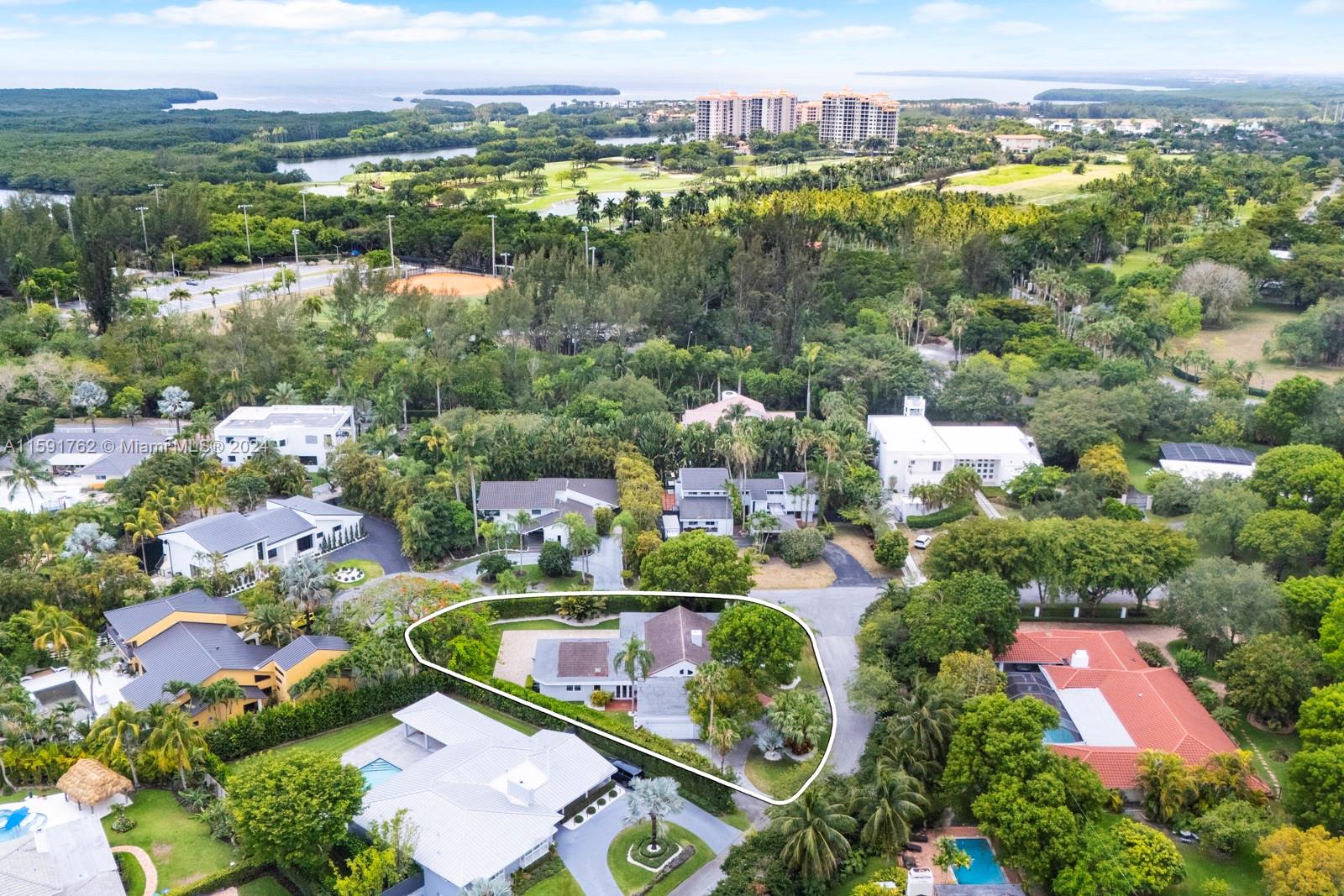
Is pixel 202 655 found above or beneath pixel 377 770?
above

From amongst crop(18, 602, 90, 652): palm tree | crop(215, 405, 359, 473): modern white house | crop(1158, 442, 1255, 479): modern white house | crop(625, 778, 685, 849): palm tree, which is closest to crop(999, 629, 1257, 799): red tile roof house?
crop(625, 778, 685, 849): palm tree

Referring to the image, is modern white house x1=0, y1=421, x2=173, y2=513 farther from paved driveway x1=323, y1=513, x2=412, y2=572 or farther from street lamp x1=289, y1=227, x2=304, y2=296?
street lamp x1=289, y1=227, x2=304, y2=296

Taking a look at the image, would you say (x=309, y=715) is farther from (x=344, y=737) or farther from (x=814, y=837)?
(x=814, y=837)

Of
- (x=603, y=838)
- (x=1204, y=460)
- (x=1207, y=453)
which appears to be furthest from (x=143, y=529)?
(x=1207, y=453)

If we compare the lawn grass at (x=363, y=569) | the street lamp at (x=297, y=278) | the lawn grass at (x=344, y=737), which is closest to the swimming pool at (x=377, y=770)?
the lawn grass at (x=344, y=737)

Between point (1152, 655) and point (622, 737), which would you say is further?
point (1152, 655)

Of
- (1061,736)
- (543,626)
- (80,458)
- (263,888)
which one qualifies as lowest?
(263,888)

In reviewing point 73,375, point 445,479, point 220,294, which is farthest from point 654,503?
point 220,294
